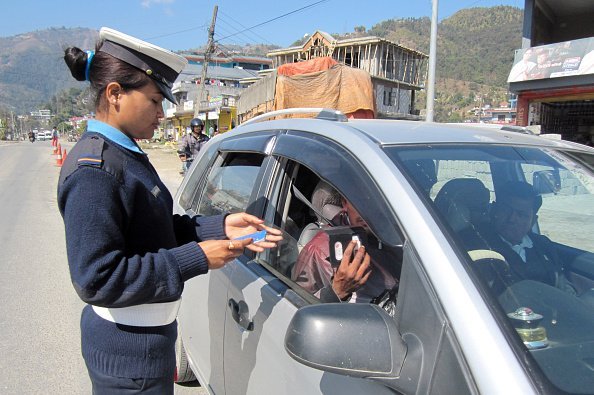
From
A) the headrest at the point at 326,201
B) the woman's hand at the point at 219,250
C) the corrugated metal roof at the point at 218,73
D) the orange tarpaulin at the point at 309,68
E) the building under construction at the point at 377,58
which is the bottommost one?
the woman's hand at the point at 219,250

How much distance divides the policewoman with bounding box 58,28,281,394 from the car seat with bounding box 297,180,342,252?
1.92 ft

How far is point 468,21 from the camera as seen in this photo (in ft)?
443

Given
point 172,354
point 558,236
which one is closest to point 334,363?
point 172,354

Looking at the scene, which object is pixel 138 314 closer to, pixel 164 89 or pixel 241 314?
pixel 241 314

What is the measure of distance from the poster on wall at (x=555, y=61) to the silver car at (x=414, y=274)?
14.3 m

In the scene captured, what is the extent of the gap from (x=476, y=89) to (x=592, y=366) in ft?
432

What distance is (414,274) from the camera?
1.17 m

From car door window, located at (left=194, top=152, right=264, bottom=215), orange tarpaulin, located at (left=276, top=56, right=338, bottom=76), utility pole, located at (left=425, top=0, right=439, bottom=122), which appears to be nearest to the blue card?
car door window, located at (left=194, top=152, right=264, bottom=215)

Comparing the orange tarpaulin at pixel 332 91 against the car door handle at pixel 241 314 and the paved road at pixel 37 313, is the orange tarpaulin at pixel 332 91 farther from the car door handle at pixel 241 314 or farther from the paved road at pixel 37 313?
the car door handle at pixel 241 314

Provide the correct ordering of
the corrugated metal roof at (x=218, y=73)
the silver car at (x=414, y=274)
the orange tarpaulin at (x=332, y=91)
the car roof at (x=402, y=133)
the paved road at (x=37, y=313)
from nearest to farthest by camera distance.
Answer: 1. the silver car at (x=414, y=274)
2. the car roof at (x=402, y=133)
3. the paved road at (x=37, y=313)
4. the orange tarpaulin at (x=332, y=91)
5. the corrugated metal roof at (x=218, y=73)

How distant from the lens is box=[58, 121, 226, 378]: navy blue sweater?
4.24 ft

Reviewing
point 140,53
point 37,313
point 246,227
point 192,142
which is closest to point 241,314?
point 246,227

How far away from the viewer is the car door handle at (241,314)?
1.81 meters

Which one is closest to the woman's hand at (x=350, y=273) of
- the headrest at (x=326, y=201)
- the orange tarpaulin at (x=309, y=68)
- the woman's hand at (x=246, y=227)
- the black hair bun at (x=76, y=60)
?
the woman's hand at (x=246, y=227)
